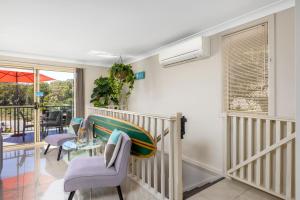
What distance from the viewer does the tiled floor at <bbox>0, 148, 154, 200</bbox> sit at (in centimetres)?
226

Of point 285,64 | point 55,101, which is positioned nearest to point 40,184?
point 55,101

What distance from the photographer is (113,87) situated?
4621 mm

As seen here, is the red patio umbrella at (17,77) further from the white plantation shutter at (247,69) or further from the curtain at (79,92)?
the white plantation shutter at (247,69)

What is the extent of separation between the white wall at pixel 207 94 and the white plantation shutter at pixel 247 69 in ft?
0.45

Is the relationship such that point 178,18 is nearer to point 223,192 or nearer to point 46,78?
point 223,192

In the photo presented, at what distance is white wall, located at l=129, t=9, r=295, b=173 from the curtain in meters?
2.38

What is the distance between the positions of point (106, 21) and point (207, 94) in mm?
1984

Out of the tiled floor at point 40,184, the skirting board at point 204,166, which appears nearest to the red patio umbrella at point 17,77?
the tiled floor at point 40,184

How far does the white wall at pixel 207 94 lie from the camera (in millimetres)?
2137

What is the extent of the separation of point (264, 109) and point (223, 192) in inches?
48.0

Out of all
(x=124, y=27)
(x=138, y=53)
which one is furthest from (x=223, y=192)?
(x=138, y=53)

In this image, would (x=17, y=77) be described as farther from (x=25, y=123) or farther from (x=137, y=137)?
(x=137, y=137)

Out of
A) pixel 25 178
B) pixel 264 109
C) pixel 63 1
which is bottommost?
pixel 25 178

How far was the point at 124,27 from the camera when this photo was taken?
286cm
